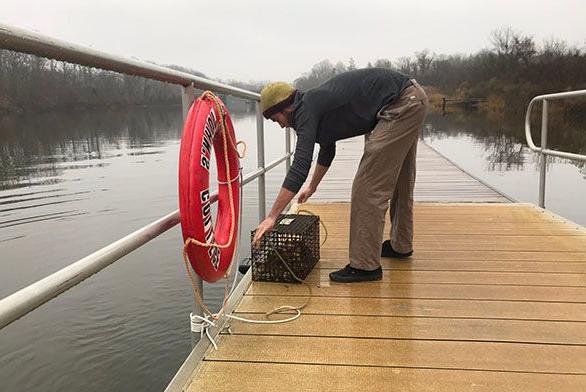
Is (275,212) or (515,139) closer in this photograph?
(275,212)

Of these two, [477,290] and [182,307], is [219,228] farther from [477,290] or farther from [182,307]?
[182,307]

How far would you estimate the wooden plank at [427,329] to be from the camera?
1.90 meters

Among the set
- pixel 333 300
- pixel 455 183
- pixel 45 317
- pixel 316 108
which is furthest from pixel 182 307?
pixel 455 183

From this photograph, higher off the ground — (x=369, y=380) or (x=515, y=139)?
(x=515, y=139)

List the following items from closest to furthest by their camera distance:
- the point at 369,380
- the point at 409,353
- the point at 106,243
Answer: the point at 369,380, the point at 409,353, the point at 106,243

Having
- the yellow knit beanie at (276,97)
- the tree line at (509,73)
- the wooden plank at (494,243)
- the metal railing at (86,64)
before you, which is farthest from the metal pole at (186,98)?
the tree line at (509,73)

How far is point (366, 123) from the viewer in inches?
95.3

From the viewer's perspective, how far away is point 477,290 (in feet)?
7.82

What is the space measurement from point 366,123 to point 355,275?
27.3 inches

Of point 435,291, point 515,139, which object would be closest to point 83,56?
point 435,291

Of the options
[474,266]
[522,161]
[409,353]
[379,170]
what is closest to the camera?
[409,353]

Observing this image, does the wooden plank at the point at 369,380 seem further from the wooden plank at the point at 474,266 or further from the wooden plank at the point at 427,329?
the wooden plank at the point at 474,266

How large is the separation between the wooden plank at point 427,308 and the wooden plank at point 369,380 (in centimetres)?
46

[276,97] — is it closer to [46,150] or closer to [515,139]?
[515,139]
